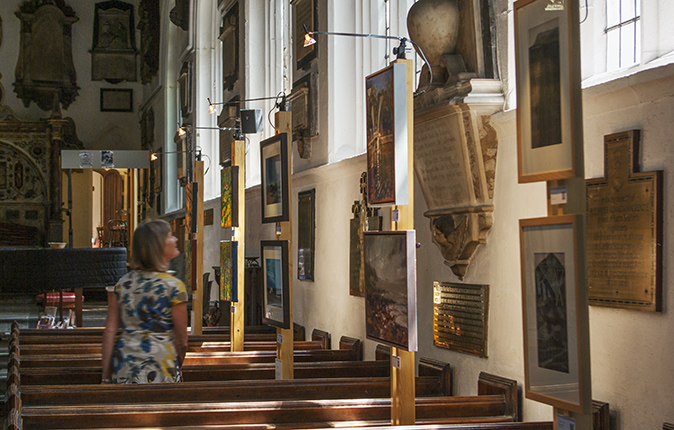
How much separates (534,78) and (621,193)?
108cm

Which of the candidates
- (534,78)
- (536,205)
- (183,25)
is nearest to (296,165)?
(536,205)

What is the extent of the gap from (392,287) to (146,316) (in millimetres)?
1152

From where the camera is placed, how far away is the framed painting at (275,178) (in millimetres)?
4754

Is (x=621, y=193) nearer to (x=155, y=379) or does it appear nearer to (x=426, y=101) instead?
(x=426, y=101)

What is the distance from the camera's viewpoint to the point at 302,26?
7527 millimetres

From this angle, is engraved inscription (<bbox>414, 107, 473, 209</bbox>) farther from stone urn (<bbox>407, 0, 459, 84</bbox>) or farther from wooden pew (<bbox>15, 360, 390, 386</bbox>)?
wooden pew (<bbox>15, 360, 390, 386</bbox>)

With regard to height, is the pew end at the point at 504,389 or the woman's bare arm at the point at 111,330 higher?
the woman's bare arm at the point at 111,330

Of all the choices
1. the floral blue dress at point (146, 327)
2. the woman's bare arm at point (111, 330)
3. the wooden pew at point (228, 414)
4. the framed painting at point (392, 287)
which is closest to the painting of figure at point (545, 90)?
the framed painting at point (392, 287)

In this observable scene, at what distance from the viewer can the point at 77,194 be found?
2125cm

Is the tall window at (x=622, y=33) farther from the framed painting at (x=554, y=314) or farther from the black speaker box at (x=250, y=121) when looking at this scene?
the black speaker box at (x=250, y=121)

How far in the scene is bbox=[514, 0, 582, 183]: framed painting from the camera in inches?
87.4

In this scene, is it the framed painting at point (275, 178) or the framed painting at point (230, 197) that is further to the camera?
the framed painting at point (230, 197)

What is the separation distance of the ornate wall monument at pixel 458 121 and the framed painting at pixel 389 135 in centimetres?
103

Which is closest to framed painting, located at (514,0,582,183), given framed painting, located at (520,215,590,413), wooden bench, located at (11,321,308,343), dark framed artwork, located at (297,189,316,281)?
framed painting, located at (520,215,590,413)
